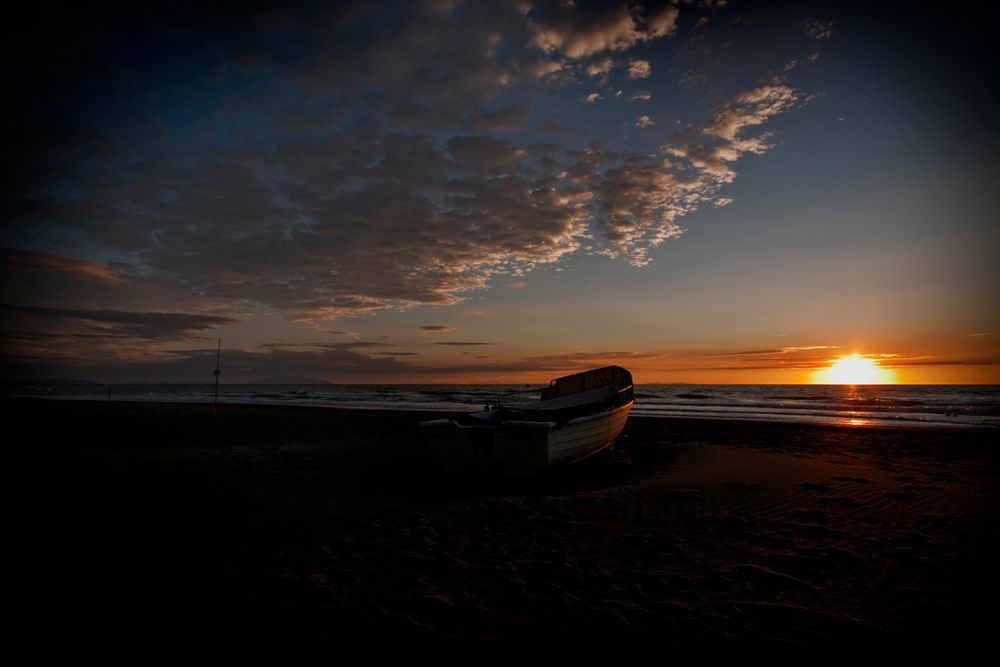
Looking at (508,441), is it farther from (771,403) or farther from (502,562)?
(771,403)

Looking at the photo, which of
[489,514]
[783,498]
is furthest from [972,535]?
[489,514]

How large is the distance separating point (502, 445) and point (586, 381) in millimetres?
7181

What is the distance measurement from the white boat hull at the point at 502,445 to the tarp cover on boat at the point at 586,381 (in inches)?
224

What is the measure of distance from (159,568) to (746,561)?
6.16 m

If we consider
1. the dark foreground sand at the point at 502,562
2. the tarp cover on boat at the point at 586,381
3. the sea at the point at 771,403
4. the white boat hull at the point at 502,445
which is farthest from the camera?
the sea at the point at 771,403

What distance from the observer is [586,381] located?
14812mm

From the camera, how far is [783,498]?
25.8ft

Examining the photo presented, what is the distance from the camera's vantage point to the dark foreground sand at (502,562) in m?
3.43

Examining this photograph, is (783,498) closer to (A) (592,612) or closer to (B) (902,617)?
(B) (902,617)

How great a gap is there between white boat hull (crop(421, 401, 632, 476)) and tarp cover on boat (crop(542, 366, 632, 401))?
5.69 metres

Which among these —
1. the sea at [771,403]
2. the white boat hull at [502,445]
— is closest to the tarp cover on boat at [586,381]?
the sea at [771,403]

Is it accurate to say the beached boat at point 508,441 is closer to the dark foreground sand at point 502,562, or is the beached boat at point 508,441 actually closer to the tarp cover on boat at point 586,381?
the dark foreground sand at point 502,562

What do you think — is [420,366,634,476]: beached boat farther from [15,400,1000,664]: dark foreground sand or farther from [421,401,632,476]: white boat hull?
[15,400,1000,664]: dark foreground sand

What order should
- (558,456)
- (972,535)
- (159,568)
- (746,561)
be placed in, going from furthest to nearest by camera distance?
(558,456) → (972,535) → (746,561) → (159,568)
